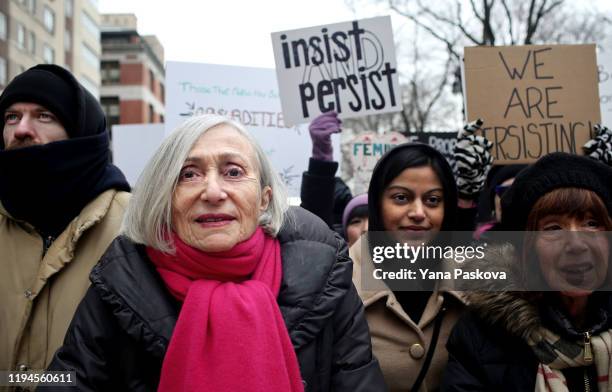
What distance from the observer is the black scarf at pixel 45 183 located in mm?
2186

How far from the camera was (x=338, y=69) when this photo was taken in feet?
12.5

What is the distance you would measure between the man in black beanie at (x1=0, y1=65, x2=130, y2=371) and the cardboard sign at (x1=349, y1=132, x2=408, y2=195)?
4.10 metres

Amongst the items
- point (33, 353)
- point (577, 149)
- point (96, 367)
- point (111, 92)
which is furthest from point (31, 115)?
point (111, 92)

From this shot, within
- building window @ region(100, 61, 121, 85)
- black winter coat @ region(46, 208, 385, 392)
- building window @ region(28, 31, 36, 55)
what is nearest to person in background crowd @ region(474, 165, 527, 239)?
black winter coat @ region(46, 208, 385, 392)

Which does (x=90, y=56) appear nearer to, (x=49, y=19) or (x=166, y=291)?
(x=49, y=19)

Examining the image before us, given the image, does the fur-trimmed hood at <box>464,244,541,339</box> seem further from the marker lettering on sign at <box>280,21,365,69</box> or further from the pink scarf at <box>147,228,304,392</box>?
the marker lettering on sign at <box>280,21,365,69</box>

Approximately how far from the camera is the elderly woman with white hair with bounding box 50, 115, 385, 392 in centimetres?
165

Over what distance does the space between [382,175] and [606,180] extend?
0.88m

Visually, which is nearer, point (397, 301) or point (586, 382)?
point (586, 382)

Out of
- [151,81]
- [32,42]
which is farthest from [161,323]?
[151,81]

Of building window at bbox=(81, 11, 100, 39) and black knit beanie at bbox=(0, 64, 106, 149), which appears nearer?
black knit beanie at bbox=(0, 64, 106, 149)

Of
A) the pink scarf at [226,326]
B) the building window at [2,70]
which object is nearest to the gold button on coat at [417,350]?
the pink scarf at [226,326]

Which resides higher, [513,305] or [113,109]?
[113,109]

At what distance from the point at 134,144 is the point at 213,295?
4195 mm
